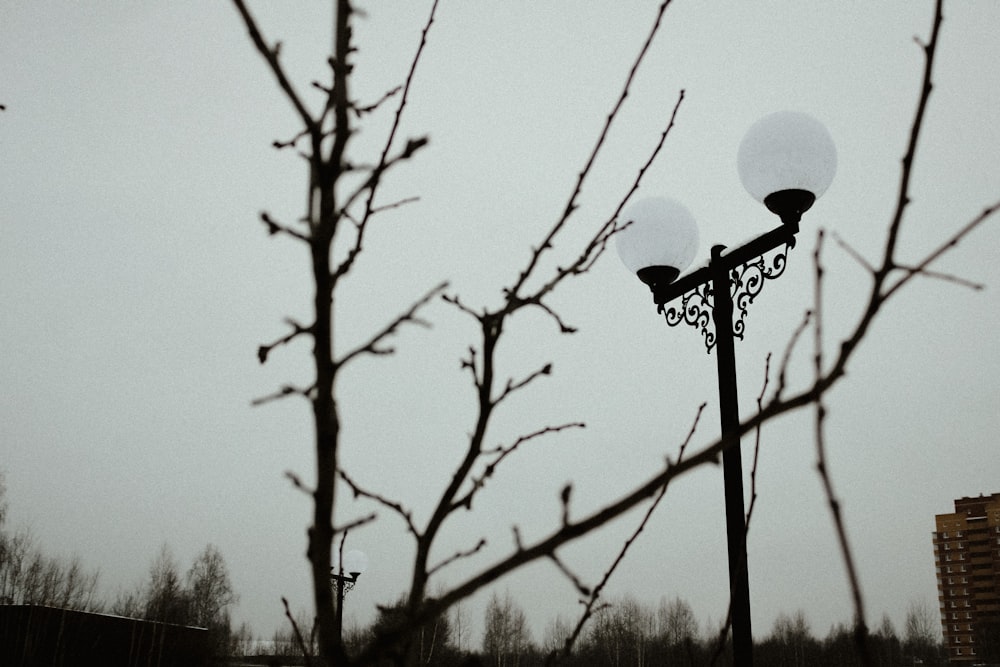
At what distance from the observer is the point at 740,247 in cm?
363

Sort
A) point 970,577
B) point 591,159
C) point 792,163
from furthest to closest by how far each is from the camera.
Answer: point 970,577 → point 792,163 → point 591,159

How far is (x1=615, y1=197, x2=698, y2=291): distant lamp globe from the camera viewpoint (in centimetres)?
386

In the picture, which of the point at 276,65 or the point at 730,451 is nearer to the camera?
the point at 276,65

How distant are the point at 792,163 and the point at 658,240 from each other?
80cm

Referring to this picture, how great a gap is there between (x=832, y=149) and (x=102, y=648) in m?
24.5

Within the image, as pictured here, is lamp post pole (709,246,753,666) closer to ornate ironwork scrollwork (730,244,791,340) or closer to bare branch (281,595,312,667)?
ornate ironwork scrollwork (730,244,791,340)

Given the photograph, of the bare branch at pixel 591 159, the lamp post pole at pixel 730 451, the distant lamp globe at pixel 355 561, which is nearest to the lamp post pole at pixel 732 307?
the lamp post pole at pixel 730 451

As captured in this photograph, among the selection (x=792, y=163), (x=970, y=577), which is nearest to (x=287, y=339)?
(x=792, y=163)

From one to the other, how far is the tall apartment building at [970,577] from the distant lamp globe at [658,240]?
281 ft

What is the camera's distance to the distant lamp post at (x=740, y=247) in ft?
10.6

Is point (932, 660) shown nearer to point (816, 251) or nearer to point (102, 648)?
point (102, 648)

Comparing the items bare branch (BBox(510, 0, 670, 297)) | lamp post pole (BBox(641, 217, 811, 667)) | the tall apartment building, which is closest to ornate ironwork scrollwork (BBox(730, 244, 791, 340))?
lamp post pole (BBox(641, 217, 811, 667))

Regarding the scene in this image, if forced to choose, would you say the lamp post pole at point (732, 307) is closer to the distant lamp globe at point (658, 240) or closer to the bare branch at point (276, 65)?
the distant lamp globe at point (658, 240)

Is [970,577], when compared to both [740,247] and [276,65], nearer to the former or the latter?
[740,247]
